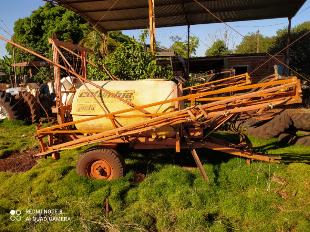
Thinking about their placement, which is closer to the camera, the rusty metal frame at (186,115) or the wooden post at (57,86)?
the rusty metal frame at (186,115)

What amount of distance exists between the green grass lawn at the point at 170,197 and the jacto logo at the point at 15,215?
A: 104 millimetres

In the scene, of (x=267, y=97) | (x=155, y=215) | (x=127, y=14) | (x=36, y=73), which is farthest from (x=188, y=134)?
(x=36, y=73)

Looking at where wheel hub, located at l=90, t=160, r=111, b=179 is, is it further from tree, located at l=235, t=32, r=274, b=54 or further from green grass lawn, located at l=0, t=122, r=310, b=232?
tree, located at l=235, t=32, r=274, b=54

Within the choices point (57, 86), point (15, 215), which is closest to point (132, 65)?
point (57, 86)

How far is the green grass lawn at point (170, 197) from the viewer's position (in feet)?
20.2

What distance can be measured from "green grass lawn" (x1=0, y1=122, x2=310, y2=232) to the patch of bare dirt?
657mm

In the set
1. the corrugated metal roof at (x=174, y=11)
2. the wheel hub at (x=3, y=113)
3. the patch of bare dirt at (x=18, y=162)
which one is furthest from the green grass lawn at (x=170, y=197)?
the corrugated metal roof at (x=174, y=11)

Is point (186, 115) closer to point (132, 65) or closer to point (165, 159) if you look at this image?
point (165, 159)

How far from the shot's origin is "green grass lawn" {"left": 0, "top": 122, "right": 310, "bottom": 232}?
20.2 feet

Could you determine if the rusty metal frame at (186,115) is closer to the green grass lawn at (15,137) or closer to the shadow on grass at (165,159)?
the shadow on grass at (165,159)

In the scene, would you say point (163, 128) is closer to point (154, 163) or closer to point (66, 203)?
point (154, 163)

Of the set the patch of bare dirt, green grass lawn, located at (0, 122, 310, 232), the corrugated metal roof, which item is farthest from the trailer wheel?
the corrugated metal roof

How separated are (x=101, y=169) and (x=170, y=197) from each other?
1941 millimetres

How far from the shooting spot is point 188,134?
28.9 ft
